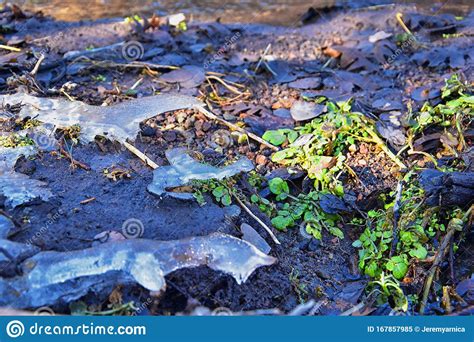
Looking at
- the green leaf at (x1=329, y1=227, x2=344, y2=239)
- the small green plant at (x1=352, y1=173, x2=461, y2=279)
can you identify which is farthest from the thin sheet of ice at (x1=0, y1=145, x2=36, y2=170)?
the small green plant at (x1=352, y1=173, x2=461, y2=279)

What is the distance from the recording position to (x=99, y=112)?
3.66 metres

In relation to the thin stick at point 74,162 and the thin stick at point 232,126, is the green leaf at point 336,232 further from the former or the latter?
the thin stick at point 74,162

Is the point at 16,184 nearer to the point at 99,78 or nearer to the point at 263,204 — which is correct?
the point at 263,204

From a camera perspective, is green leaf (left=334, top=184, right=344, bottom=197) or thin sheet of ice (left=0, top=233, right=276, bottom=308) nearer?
thin sheet of ice (left=0, top=233, right=276, bottom=308)

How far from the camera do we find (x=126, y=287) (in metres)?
2.52

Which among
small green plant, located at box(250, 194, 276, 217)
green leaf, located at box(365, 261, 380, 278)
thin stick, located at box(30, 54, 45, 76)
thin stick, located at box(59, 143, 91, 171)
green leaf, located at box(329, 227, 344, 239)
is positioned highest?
thin stick, located at box(30, 54, 45, 76)

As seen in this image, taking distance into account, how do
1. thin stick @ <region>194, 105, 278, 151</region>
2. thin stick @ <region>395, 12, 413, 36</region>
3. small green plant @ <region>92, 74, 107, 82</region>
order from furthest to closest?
1. thin stick @ <region>395, 12, 413, 36</region>
2. small green plant @ <region>92, 74, 107, 82</region>
3. thin stick @ <region>194, 105, 278, 151</region>

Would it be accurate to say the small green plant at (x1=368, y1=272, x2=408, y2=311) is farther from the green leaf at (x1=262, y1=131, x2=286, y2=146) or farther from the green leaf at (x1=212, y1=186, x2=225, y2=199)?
the green leaf at (x1=262, y1=131, x2=286, y2=146)

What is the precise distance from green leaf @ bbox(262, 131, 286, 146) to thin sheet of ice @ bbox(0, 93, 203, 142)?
50 centimetres

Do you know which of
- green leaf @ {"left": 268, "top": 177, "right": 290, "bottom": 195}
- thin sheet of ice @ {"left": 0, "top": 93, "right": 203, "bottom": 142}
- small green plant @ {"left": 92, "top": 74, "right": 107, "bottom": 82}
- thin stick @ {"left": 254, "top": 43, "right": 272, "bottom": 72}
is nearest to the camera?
green leaf @ {"left": 268, "top": 177, "right": 290, "bottom": 195}

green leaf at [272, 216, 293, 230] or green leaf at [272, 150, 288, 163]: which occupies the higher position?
green leaf at [272, 150, 288, 163]

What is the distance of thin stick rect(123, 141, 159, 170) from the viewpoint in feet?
10.6

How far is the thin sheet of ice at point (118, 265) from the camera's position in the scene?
244 cm

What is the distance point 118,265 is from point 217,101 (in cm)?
189
